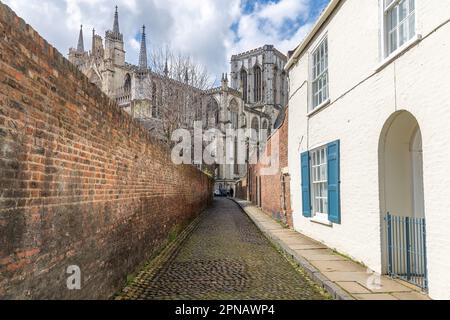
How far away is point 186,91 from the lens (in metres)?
21.9

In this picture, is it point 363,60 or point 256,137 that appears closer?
point 363,60

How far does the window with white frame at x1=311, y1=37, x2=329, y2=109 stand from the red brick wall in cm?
525

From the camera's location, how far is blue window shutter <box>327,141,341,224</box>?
25.8 ft

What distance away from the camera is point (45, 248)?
3.27 m

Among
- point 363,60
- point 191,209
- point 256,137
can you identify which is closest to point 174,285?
point 363,60

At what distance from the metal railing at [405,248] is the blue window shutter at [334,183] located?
1.74 meters

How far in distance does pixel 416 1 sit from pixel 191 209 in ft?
39.1

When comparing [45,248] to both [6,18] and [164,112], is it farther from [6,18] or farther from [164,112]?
[164,112]

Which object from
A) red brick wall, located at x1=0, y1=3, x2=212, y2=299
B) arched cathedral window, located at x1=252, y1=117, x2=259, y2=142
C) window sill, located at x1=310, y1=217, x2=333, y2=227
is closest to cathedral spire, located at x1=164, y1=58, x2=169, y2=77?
window sill, located at x1=310, y1=217, x2=333, y2=227

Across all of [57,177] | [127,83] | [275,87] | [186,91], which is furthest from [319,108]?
[275,87]

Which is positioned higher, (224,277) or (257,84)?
(257,84)

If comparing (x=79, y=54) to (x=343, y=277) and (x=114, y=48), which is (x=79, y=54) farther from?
(x=343, y=277)

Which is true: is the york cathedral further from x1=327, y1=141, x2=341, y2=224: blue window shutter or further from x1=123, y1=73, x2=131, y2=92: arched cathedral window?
x1=327, y1=141, x2=341, y2=224: blue window shutter

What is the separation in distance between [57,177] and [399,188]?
5316 mm
